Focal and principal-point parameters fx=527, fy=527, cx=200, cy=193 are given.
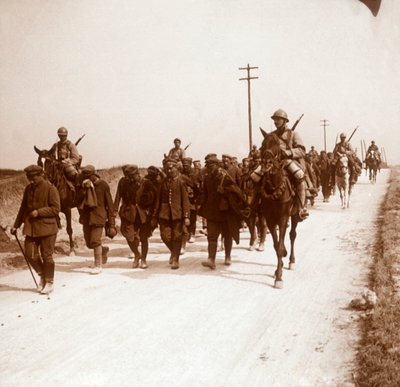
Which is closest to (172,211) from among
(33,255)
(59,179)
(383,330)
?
(33,255)

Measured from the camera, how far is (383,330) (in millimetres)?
6000

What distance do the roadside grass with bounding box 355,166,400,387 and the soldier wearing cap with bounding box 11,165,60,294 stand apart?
5.10 m

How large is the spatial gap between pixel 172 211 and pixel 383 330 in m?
5.47

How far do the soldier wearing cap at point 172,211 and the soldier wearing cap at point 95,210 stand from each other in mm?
1040

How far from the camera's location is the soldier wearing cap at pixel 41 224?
8.68m

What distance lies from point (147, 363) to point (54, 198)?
162 inches

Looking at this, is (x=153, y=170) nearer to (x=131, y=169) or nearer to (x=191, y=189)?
(x=131, y=169)

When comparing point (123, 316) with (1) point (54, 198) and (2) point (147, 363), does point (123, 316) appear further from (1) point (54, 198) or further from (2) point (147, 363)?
(1) point (54, 198)

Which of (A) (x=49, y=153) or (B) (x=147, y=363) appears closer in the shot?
(B) (x=147, y=363)

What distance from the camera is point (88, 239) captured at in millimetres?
10727

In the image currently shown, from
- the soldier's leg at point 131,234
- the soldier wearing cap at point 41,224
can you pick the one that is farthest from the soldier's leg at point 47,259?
the soldier's leg at point 131,234

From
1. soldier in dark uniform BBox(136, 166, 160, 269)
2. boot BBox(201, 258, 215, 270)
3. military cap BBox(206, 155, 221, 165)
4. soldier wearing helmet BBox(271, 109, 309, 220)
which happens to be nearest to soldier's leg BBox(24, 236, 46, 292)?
soldier in dark uniform BBox(136, 166, 160, 269)

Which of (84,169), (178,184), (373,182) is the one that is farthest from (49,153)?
(373,182)

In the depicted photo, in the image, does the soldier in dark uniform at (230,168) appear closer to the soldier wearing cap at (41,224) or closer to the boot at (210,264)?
the boot at (210,264)
